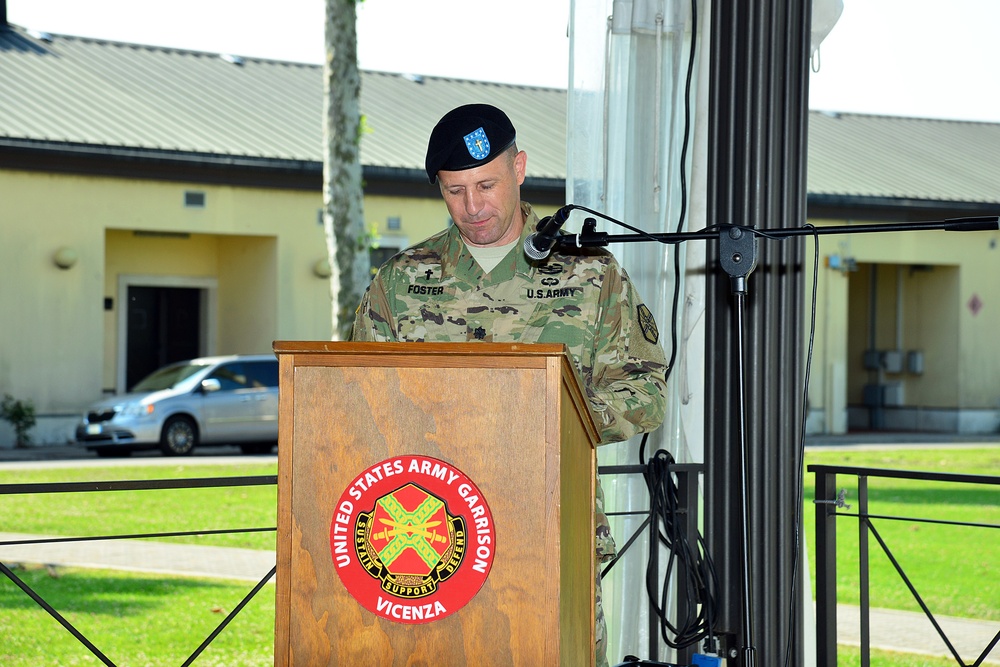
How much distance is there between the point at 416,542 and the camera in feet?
5.92

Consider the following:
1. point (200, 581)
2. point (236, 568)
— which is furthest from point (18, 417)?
point (200, 581)

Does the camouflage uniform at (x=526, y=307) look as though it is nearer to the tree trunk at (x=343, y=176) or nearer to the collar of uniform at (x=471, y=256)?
the collar of uniform at (x=471, y=256)

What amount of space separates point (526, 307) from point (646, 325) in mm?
275

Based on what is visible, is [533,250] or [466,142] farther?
[466,142]

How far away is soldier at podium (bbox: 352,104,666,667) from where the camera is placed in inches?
101

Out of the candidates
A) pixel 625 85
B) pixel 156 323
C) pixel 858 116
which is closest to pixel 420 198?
pixel 156 323

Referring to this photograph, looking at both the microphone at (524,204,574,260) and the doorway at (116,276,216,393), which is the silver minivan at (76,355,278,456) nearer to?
the doorway at (116,276,216,393)

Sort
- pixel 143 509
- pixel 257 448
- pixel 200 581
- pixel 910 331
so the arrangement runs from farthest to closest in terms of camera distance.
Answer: pixel 910 331, pixel 257 448, pixel 143 509, pixel 200 581

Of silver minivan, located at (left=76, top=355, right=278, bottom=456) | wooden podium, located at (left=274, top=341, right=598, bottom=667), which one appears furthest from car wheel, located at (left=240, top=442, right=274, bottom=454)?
wooden podium, located at (left=274, top=341, right=598, bottom=667)

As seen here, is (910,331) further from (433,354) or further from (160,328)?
(433,354)

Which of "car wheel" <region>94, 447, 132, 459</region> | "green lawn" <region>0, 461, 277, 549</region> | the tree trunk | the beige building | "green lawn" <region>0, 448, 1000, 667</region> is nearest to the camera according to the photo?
"green lawn" <region>0, 448, 1000, 667</region>

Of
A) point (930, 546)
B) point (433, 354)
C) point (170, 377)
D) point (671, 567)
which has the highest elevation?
point (433, 354)

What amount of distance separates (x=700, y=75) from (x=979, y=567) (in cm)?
631

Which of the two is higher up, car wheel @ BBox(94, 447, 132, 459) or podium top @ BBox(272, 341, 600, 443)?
podium top @ BBox(272, 341, 600, 443)
